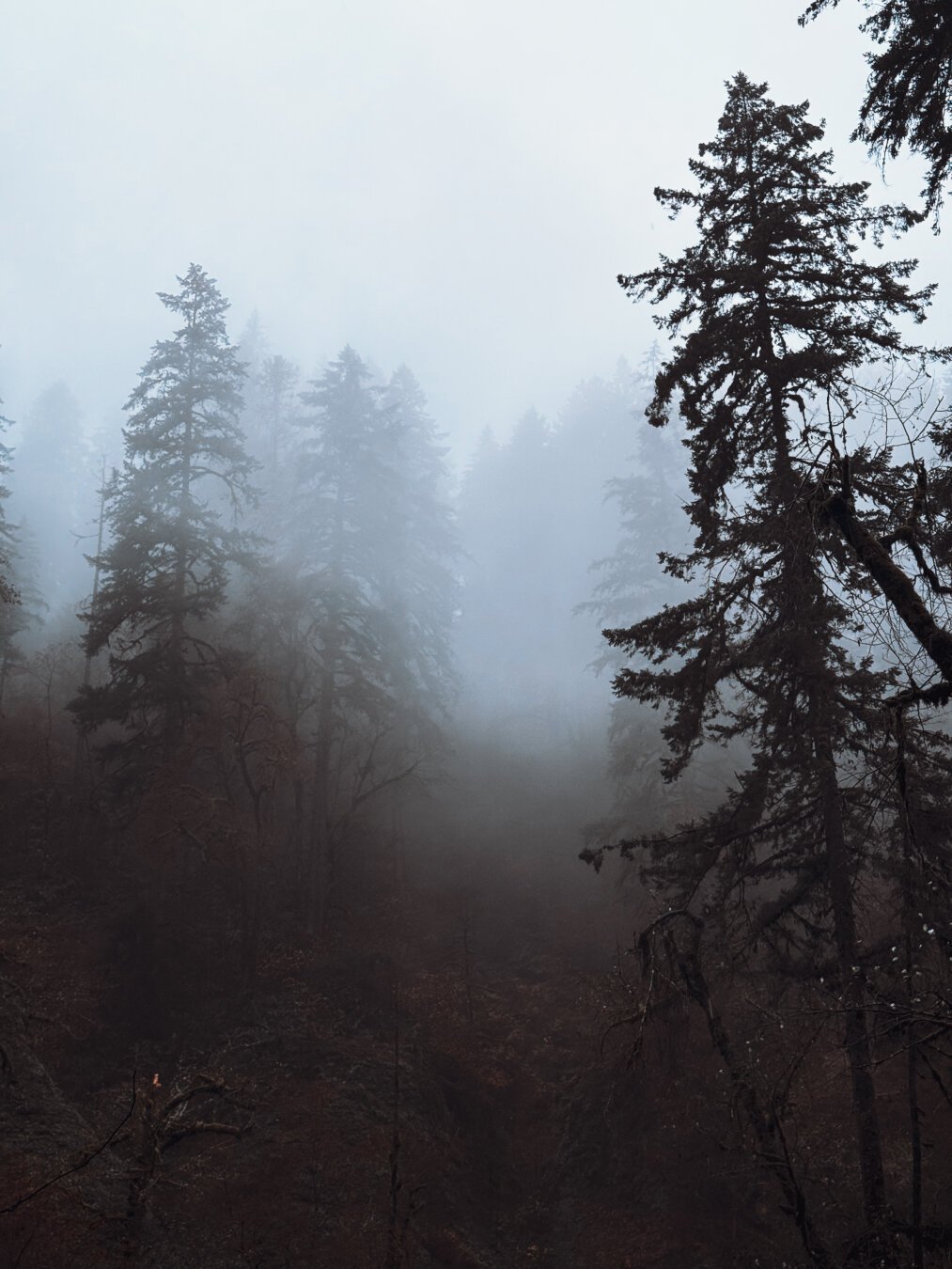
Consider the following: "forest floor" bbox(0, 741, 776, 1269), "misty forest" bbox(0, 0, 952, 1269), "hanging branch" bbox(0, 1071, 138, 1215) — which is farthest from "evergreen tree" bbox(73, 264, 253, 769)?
"hanging branch" bbox(0, 1071, 138, 1215)

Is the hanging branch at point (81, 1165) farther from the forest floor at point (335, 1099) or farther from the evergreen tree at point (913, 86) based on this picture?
the evergreen tree at point (913, 86)

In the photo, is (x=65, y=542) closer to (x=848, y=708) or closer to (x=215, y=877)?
(x=215, y=877)

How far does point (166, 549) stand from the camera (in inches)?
987

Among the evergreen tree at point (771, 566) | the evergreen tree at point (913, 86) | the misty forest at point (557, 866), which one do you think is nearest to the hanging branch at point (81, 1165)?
the misty forest at point (557, 866)

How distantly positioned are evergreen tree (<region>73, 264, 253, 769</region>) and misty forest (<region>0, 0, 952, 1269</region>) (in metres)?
0.16

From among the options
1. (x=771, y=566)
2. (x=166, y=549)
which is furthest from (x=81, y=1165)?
(x=166, y=549)

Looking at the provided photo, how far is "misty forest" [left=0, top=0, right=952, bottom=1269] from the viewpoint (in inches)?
337

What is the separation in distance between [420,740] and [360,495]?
9.44 metres

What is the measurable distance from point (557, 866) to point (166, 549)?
1787 cm

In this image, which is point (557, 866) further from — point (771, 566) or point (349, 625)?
point (771, 566)

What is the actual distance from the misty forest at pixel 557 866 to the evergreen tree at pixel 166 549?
0.52ft

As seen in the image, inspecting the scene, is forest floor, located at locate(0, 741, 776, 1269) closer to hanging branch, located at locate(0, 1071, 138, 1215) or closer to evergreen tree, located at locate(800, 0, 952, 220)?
hanging branch, located at locate(0, 1071, 138, 1215)

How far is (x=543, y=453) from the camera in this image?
6994 centimetres

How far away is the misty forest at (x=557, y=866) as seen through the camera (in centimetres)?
856
